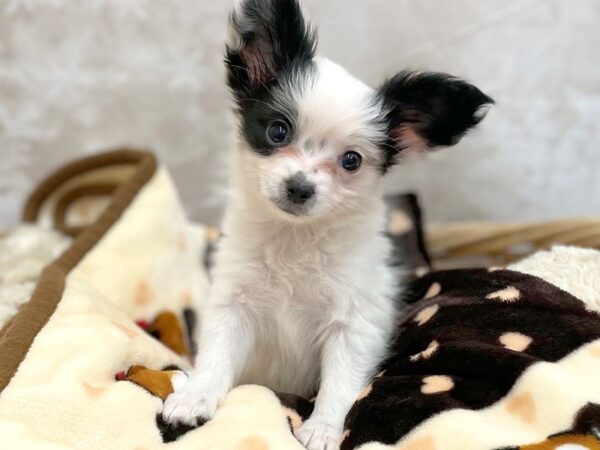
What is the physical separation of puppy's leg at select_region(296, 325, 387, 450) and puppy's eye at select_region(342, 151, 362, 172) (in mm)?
490

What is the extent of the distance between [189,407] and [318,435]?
0.35 metres

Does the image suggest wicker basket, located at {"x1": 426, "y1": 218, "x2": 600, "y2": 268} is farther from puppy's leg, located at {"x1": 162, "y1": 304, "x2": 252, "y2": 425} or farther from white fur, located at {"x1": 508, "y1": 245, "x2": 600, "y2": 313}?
puppy's leg, located at {"x1": 162, "y1": 304, "x2": 252, "y2": 425}

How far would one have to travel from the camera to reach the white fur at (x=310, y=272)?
5.96ft

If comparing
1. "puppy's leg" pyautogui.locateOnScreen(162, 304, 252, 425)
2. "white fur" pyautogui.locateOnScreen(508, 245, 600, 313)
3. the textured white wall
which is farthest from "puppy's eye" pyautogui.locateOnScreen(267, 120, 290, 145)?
the textured white wall

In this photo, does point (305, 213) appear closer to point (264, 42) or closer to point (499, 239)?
point (264, 42)

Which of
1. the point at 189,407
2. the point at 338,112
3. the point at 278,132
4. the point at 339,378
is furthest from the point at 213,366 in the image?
the point at 338,112

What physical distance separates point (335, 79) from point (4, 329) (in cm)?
117

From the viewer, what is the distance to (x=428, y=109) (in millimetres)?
1908

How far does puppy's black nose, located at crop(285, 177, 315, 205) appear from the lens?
1745mm

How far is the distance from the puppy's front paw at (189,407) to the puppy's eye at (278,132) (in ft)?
2.40

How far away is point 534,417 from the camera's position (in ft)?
4.89

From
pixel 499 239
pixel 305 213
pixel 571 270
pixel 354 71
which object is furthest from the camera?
pixel 354 71

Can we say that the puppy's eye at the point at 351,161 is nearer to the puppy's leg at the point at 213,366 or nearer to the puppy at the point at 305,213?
the puppy at the point at 305,213

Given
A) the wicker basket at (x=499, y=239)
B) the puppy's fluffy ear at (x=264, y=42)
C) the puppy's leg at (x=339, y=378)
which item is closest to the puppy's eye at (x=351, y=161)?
the puppy's fluffy ear at (x=264, y=42)
